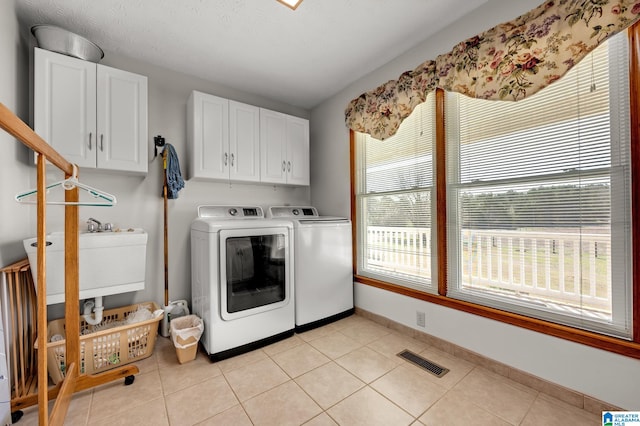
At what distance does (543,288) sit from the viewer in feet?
5.36

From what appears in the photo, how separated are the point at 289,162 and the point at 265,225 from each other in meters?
1.09

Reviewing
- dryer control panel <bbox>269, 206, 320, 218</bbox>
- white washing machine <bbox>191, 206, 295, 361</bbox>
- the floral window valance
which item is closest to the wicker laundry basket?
white washing machine <bbox>191, 206, 295, 361</bbox>

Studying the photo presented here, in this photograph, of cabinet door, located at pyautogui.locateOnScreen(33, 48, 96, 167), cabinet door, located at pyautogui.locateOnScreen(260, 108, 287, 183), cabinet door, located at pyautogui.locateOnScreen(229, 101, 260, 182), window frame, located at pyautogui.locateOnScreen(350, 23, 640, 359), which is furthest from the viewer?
cabinet door, located at pyautogui.locateOnScreen(260, 108, 287, 183)

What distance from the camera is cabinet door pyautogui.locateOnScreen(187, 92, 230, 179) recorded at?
Result: 2418 mm

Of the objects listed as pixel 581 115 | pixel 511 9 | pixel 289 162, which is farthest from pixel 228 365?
pixel 511 9

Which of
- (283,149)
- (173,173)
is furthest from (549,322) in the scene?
(173,173)

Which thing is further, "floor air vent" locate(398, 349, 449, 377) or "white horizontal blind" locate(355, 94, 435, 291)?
"white horizontal blind" locate(355, 94, 435, 291)

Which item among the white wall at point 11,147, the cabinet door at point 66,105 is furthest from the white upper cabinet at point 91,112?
the white wall at point 11,147

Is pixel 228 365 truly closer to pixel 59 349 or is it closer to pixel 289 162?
pixel 59 349

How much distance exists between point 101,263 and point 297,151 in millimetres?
2131

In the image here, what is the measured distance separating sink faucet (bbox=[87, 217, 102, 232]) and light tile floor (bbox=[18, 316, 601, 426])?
1.10 metres

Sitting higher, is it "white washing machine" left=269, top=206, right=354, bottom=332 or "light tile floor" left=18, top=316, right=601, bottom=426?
"white washing machine" left=269, top=206, right=354, bottom=332

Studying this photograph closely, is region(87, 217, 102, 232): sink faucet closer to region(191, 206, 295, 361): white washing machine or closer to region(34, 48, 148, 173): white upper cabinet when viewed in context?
region(34, 48, 148, 173): white upper cabinet

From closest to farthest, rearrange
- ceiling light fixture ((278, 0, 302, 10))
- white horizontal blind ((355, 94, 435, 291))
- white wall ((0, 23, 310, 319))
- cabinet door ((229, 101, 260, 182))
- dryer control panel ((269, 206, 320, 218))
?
ceiling light fixture ((278, 0, 302, 10)) < white wall ((0, 23, 310, 319)) < white horizontal blind ((355, 94, 435, 291)) < cabinet door ((229, 101, 260, 182)) < dryer control panel ((269, 206, 320, 218))
